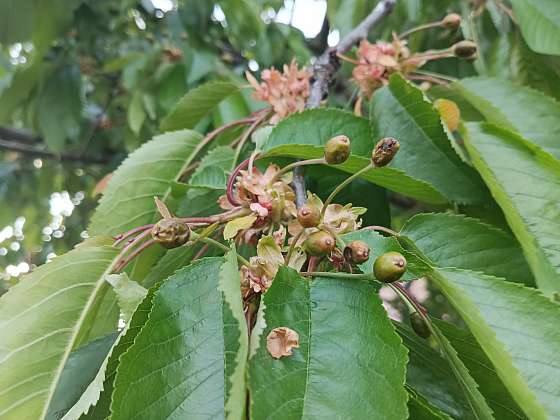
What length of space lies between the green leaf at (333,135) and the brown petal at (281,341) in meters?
0.24

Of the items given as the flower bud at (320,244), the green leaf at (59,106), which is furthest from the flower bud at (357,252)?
the green leaf at (59,106)

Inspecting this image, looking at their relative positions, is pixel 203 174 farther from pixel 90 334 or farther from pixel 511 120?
pixel 511 120

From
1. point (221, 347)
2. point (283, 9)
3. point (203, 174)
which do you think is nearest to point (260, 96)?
point (203, 174)

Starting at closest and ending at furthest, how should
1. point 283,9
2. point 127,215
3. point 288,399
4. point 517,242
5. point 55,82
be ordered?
point 288,399, point 517,242, point 127,215, point 55,82, point 283,9

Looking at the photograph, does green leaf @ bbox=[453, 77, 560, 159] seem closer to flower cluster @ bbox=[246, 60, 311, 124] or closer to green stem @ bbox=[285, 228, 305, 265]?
flower cluster @ bbox=[246, 60, 311, 124]

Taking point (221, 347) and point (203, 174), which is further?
point (203, 174)

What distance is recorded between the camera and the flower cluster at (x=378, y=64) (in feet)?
2.95

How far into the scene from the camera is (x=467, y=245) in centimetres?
63

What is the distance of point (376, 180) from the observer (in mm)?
673

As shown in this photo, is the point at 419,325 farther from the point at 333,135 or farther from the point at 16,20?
the point at 16,20

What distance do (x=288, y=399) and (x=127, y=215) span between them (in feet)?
1.49

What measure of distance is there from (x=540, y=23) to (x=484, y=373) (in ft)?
2.26

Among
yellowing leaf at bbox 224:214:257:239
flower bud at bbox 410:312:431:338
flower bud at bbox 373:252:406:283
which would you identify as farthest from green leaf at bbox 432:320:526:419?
yellowing leaf at bbox 224:214:257:239

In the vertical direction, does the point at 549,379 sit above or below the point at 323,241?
below
